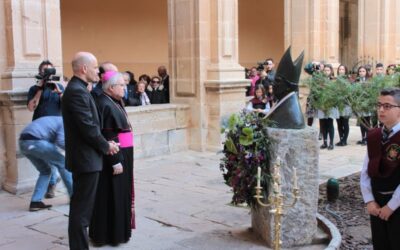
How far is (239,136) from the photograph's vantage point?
4.57 metres

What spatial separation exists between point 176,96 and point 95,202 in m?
5.46

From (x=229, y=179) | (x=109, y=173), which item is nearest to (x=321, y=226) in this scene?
(x=229, y=179)

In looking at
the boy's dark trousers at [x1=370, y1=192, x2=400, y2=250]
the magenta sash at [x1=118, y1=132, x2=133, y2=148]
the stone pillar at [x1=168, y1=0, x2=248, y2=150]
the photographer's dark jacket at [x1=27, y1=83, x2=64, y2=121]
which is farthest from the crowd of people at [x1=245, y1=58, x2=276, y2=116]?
the boy's dark trousers at [x1=370, y1=192, x2=400, y2=250]

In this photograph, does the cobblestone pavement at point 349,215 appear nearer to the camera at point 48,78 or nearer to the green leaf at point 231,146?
the green leaf at point 231,146

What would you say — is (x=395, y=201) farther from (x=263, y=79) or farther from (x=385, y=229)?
(x=263, y=79)

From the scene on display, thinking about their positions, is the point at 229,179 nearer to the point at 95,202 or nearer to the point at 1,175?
the point at 95,202

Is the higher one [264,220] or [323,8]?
[323,8]

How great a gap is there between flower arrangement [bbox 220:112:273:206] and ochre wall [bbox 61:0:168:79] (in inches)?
366

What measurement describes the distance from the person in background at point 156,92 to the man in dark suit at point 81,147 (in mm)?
5793

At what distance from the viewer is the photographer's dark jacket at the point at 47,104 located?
6.05m

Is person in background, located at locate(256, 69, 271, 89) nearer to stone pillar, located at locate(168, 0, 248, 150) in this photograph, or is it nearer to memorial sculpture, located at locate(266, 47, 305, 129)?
stone pillar, located at locate(168, 0, 248, 150)

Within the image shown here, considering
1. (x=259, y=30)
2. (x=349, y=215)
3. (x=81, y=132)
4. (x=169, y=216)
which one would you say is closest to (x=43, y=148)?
(x=169, y=216)

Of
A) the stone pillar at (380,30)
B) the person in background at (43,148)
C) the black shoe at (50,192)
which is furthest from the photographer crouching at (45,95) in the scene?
the stone pillar at (380,30)

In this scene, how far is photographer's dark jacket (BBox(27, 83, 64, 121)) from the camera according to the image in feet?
Result: 19.9
